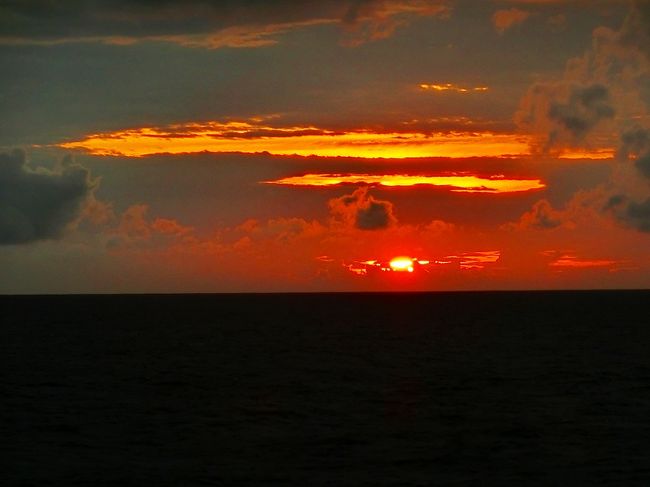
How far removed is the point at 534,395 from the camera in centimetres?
5759

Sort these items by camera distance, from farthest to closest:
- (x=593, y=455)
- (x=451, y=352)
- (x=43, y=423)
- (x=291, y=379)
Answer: (x=451, y=352)
(x=291, y=379)
(x=43, y=423)
(x=593, y=455)

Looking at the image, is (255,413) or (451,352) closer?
(255,413)

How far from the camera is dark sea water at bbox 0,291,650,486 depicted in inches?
1417

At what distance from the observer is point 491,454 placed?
128 ft

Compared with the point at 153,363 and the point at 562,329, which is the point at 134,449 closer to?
Answer: the point at 153,363

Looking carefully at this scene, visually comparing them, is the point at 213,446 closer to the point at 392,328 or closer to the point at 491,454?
the point at 491,454

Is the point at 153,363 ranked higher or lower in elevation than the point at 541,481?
higher

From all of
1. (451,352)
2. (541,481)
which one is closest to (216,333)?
(451,352)

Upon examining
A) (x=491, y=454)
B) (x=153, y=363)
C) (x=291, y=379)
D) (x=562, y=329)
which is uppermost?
(x=562, y=329)

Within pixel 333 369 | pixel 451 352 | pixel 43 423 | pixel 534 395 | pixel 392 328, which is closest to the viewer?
pixel 43 423

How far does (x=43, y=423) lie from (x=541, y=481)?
25.4 meters

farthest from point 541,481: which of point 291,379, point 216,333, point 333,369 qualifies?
point 216,333

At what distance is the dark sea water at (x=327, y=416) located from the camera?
3600 centimetres

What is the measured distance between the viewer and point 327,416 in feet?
161
